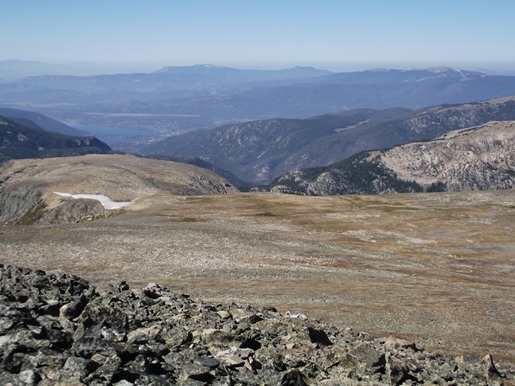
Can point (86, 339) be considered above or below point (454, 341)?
above

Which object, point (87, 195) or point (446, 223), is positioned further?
point (87, 195)

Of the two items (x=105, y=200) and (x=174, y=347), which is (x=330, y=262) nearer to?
(x=174, y=347)

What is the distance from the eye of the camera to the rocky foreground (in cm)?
1675

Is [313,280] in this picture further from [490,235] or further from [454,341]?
[490,235]

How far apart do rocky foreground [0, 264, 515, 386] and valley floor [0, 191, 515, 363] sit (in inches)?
309

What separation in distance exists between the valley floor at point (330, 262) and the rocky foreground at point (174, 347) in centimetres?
784

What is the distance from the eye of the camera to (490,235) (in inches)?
3351

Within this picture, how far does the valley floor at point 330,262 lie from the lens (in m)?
37.5

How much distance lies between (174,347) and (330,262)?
38.6m

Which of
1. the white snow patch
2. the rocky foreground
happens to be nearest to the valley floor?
the rocky foreground

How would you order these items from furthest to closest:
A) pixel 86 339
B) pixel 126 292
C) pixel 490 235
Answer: pixel 490 235 → pixel 126 292 → pixel 86 339

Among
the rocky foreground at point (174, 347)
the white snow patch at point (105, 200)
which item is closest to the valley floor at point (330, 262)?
the rocky foreground at point (174, 347)

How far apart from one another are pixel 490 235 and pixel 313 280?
50723mm

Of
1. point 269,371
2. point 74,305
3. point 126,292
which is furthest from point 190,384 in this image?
point 126,292
